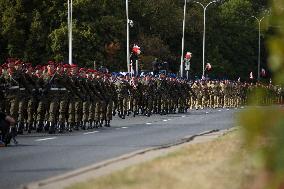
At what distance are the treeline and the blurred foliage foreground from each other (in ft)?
167

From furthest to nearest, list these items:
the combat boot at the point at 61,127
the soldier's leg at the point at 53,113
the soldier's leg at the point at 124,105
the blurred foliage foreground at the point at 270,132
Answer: the soldier's leg at the point at 124,105, the combat boot at the point at 61,127, the soldier's leg at the point at 53,113, the blurred foliage foreground at the point at 270,132

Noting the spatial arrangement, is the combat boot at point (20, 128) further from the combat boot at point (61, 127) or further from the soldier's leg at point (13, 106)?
the combat boot at point (61, 127)

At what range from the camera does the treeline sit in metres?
71.7

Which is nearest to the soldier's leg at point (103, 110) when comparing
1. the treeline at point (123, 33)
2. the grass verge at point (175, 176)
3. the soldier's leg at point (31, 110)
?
the soldier's leg at point (31, 110)

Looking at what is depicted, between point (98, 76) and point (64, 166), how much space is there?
14968mm

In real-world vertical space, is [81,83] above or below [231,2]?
below

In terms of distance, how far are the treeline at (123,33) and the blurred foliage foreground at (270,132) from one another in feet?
167

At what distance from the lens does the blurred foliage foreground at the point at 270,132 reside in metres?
3.14

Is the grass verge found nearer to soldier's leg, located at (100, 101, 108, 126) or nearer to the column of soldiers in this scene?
the column of soldiers

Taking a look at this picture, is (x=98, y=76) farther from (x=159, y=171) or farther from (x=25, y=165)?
(x=159, y=171)

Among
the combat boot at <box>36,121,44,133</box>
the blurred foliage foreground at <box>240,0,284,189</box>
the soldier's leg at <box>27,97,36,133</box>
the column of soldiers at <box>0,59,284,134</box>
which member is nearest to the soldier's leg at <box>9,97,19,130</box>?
the column of soldiers at <box>0,59,284,134</box>

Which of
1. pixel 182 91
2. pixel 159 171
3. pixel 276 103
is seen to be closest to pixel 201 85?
pixel 182 91

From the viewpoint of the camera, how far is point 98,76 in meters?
28.2

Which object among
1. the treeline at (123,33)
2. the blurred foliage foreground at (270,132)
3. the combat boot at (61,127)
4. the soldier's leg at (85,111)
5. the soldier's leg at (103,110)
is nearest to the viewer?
the blurred foliage foreground at (270,132)
